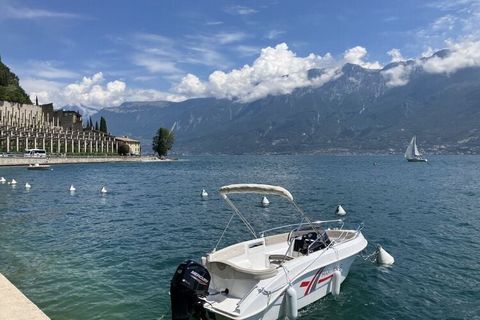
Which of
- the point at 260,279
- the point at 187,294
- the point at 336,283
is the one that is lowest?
the point at 336,283

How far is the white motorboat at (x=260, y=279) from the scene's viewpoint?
40.5 feet

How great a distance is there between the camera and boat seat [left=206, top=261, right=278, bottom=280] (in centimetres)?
1321

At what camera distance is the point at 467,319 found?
15.1 metres

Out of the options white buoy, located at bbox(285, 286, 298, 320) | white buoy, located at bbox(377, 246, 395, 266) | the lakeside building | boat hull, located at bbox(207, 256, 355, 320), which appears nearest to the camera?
boat hull, located at bbox(207, 256, 355, 320)

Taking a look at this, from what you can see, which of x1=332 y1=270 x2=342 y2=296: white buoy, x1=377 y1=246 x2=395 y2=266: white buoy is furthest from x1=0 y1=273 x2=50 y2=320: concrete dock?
x1=377 y1=246 x2=395 y2=266: white buoy

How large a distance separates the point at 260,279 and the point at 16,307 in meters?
7.08

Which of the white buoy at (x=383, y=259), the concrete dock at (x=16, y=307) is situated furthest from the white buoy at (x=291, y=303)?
the white buoy at (x=383, y=259)

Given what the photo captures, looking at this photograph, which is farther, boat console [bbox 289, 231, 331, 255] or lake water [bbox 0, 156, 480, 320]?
boat console [bbox 289, 231, 331, 255]

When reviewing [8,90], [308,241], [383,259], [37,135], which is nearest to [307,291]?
[308,241]

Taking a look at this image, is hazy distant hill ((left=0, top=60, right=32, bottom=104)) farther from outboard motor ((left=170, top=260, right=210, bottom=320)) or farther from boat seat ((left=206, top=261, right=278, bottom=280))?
outboard motor ((left=170, top=260, right=210, bottom=320))

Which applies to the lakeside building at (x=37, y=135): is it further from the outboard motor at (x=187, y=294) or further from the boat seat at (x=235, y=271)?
the outboard motor at (x=187, y=294)

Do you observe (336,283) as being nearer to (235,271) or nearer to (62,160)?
(235,271)

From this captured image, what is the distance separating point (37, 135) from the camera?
156500 mm

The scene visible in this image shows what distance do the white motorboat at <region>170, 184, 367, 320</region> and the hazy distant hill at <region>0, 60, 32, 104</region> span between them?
602 feet
